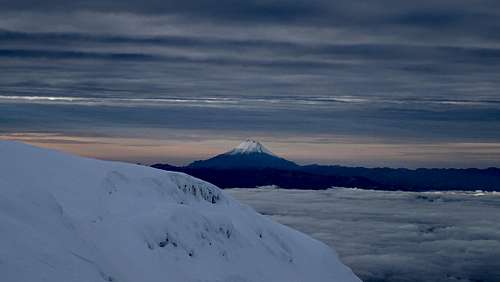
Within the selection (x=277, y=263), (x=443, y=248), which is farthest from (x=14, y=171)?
(x=443, y=248)

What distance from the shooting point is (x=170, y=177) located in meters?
72.9

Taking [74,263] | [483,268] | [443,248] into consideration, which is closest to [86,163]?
[74,263]

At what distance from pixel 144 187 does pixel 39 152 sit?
443 inches

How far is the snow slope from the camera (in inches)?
1593

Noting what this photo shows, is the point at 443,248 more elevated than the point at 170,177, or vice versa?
the point at 170,177

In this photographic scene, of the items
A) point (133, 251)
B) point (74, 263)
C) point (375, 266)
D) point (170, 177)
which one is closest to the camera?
point (74, 263)

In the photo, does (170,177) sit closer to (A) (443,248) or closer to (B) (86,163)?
(B) (86,163)

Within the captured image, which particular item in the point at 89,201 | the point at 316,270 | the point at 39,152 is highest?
the point at 39,152

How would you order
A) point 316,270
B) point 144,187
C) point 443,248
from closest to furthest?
1. point 144,187
2. point 316,270
3. point 443,248

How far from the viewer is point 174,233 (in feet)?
198

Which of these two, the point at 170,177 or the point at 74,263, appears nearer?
the point at 74,263

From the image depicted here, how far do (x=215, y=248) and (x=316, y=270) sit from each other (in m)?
19.8

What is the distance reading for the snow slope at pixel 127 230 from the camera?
40469mm

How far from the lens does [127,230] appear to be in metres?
55.0
